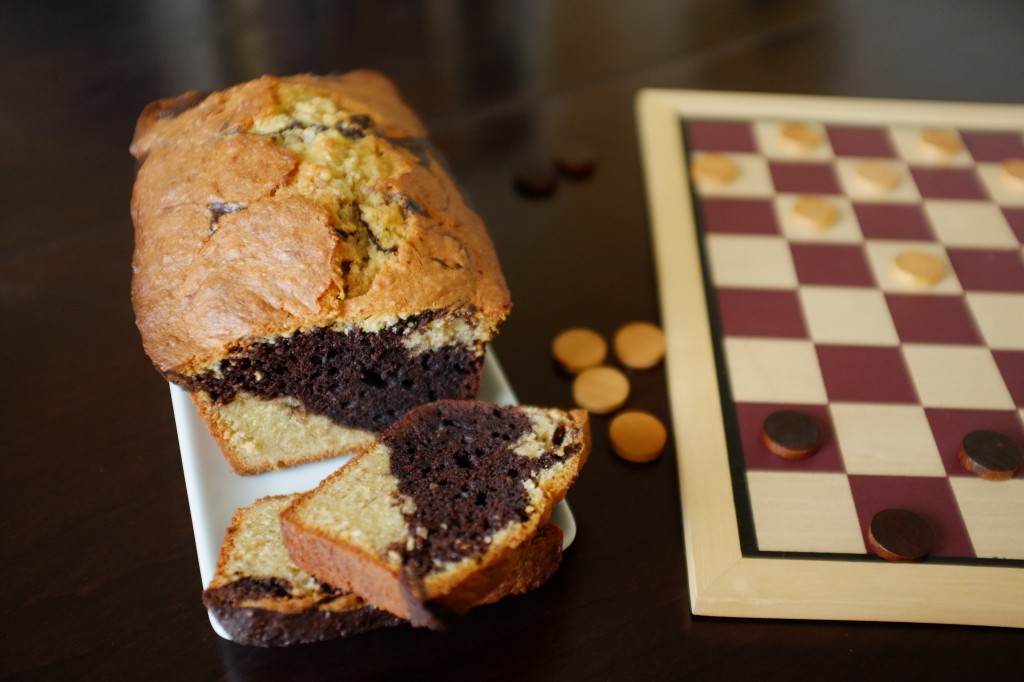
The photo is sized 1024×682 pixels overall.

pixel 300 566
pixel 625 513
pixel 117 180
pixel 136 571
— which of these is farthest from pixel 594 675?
pixel 117 180

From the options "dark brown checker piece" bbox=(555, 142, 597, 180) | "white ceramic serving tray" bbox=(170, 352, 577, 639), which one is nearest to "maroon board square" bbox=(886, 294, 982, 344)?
"dark brown checker piece" bbox=(555, 142, 597, 180)

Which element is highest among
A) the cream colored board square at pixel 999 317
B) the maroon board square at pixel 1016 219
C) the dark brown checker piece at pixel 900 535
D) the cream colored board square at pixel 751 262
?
the cream colored board square at pixel 751 262

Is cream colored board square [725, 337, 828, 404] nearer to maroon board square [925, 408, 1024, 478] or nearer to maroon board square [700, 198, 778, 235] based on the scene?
maroon board square [925, 408, 1024, 478]

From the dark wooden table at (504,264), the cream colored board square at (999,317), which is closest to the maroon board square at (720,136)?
the dark wooden table at (504,264)

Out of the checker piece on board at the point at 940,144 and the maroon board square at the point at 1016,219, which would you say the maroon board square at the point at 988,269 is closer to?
the maroon board square at the point at 1016,219

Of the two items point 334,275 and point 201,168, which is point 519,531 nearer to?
point 334,275

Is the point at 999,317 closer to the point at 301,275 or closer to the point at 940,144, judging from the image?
the point at 940,144
